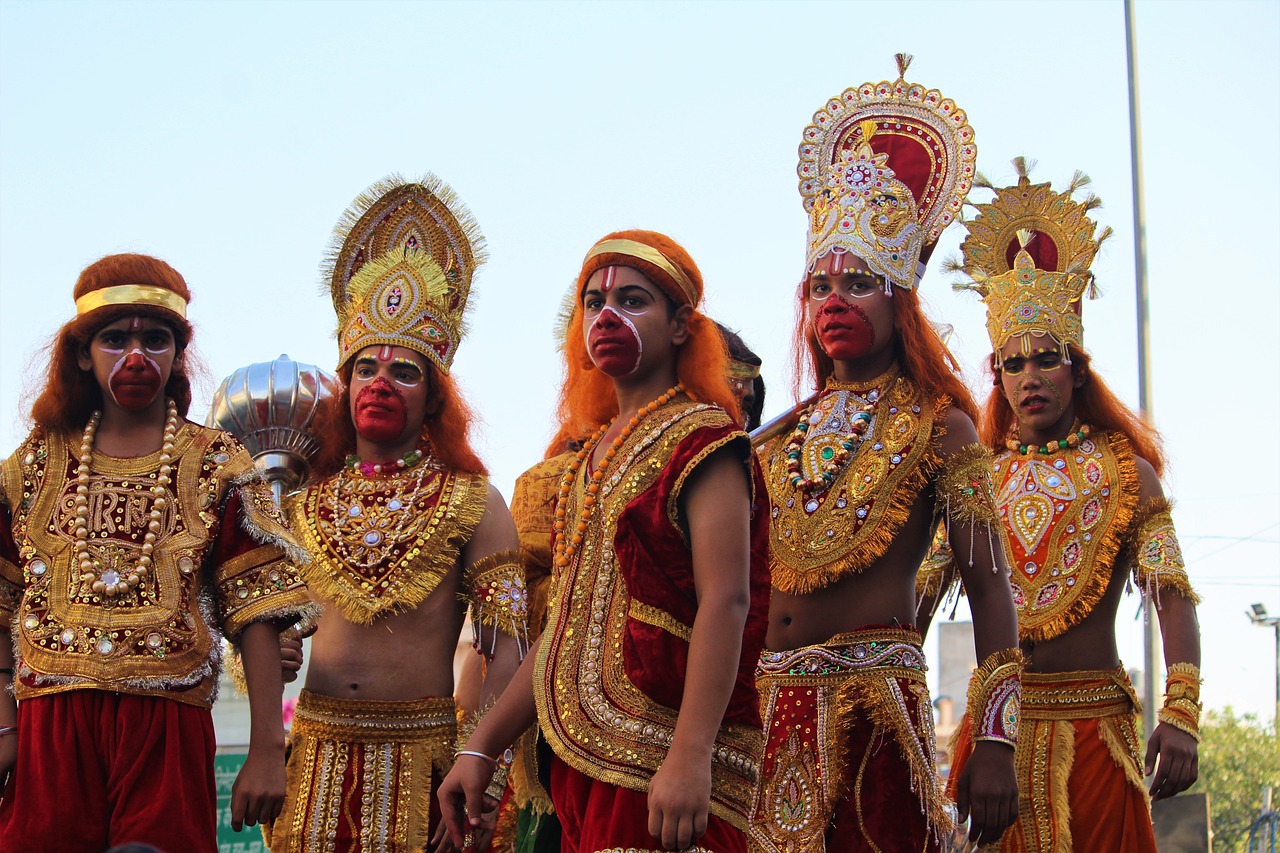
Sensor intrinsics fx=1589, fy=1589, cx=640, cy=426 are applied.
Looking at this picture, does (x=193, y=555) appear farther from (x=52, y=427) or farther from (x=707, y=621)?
(x=707, y=621)

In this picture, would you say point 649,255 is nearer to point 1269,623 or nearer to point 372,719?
point 372,719

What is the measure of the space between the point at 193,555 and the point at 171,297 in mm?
779

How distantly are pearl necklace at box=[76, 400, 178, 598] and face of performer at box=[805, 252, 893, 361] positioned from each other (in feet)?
6.63

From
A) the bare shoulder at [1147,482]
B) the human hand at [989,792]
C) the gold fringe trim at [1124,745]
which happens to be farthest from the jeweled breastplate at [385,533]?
the bare shoulder at [1147,482]

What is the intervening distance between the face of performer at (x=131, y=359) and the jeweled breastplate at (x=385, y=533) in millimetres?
999

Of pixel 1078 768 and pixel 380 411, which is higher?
pixel 380 411

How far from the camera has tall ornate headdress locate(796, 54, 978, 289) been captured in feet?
16.8

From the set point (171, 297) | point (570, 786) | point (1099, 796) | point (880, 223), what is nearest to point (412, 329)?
point (171, 297)

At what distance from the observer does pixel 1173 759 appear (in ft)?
18.3

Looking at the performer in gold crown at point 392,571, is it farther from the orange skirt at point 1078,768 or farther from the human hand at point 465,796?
the orange skirt at point 1078,768

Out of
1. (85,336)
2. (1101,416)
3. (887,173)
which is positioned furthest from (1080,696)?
(85,336)

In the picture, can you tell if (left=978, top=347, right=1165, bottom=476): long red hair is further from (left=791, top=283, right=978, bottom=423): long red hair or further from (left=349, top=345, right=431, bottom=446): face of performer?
(left=349, top=345, right=431, bottom=446): face of performer

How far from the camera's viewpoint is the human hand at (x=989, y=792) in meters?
4.64

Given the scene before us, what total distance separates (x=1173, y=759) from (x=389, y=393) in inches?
120
